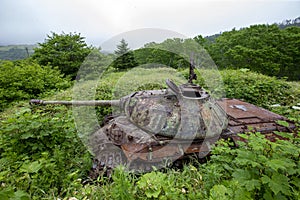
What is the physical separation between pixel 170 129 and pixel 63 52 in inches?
531

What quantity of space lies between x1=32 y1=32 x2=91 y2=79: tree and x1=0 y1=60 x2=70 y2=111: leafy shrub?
4641mm

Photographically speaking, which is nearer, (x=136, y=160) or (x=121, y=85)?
(x=136, y=160)

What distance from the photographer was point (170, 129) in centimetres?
283

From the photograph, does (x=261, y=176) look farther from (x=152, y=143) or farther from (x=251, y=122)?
(x=251, y=122)

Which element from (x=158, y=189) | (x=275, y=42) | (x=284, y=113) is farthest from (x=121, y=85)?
(x=275, y=42)

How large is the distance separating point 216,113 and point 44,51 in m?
14.3

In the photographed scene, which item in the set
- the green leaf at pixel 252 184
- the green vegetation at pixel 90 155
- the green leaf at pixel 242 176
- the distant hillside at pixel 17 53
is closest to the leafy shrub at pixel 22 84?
the green vegetation at pixel 90 155

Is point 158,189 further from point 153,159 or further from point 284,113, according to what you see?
point 284,113

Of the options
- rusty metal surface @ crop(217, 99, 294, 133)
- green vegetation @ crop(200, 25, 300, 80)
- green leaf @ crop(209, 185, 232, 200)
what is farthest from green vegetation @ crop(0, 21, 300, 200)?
green vegetation @ crop(200, 25, 300, 80)

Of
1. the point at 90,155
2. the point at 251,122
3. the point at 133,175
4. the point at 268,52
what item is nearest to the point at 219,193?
the point at 133,175

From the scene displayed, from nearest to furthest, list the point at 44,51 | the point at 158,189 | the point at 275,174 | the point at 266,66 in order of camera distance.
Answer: the point at 275,174 < the point at 158,189 < the point at 44,51 < the point at 266,66

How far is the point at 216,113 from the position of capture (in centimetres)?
308

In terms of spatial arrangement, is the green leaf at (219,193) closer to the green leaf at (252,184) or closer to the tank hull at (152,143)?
the green leaf at (252,184)

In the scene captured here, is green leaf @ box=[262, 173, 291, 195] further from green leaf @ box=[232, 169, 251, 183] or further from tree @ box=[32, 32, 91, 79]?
tree @ box=[32, 32, 91, 79]
